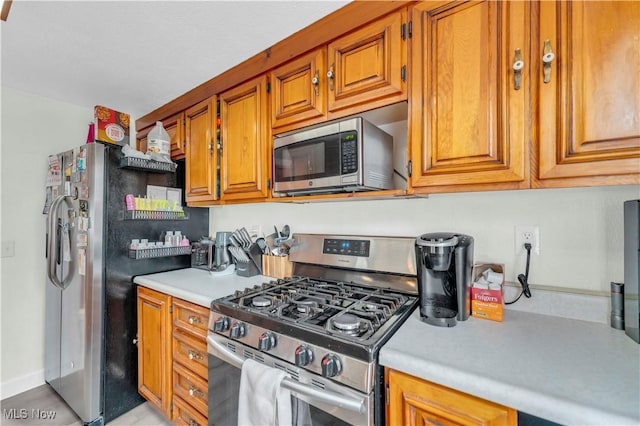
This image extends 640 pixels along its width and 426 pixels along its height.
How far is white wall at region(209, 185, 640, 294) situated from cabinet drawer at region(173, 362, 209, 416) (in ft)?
3.72

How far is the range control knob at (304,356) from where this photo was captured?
94 cm

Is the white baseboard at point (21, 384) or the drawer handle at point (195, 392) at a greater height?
the drawer handle at point (195, 392)

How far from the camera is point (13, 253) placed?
80.4 inches

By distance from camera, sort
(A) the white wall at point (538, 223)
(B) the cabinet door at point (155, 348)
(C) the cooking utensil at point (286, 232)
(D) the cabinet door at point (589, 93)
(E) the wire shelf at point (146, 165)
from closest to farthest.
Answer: (D) the cabinet door at point (589, 93) < (A) the white wall at point (538, 223) < (B) the cabinet door at point (155, 348) < (E) the wire shelf at point (146, 165) < (C) the cooking utensil at point (286, 232)

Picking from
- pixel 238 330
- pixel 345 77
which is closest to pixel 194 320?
pixel 238 330

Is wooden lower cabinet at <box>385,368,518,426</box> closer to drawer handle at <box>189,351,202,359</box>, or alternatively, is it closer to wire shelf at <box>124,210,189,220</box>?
drawer handle at <box>189,351,202,359</box>

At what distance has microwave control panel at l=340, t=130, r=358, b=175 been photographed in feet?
3.94

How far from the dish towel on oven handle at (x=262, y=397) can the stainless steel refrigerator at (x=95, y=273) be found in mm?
1188

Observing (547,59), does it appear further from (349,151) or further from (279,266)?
(279,266)

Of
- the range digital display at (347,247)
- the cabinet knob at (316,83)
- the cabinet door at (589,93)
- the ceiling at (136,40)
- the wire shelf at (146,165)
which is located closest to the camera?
the cabinet door at (589,93)

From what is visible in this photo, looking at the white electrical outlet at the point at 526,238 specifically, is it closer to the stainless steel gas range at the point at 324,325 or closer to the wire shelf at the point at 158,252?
the stainless steel gas range at the point at 324,325

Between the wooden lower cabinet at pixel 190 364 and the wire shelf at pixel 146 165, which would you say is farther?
the wire shelf at pixel 146 165

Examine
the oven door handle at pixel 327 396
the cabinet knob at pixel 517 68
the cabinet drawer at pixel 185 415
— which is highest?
the cabinet knob at pixel 517 68

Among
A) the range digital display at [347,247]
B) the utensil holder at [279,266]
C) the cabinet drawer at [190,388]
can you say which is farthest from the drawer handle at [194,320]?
the range digital display at [347,247]
